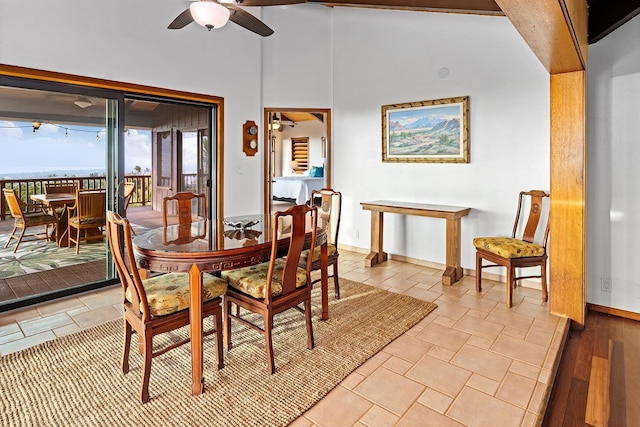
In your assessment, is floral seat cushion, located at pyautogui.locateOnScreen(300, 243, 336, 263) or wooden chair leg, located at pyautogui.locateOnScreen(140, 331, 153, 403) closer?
wooden chair leg, located at pyautogui.locateOnScreen(140, 331, 153, 403)

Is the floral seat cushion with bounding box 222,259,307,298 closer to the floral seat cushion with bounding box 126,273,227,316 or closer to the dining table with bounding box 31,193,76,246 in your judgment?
the floral seat cushion with bounding box 126,273,227,316

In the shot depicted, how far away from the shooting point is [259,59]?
4914 mm

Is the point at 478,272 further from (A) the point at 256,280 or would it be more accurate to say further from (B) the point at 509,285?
(A) the point at 256,280

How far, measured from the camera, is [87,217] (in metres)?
4.00

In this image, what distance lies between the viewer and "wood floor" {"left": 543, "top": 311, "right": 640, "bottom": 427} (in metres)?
1.98

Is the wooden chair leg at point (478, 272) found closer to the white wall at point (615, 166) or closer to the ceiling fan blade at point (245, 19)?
the white wall at point (615, 166)

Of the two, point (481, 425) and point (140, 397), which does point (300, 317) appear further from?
point (481, 425)

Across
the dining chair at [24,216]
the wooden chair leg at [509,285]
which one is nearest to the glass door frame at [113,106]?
the dining chair at [24,216]

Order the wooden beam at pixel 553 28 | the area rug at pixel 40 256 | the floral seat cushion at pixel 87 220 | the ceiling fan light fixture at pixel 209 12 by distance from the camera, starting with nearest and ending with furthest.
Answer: the wooden beam at pixel 553 28 < the ceiling fan light fixture at pixel 209 12 < the area rug at pixel 40 256 < the floral seat cushion at pixel 87 220

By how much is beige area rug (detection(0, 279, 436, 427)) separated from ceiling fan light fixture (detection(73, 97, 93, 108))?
2082 millimetres

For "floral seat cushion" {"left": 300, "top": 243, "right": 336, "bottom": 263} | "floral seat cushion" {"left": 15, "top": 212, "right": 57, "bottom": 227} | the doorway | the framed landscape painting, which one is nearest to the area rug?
"floral seat cushion" {"left": 15, "top": 212, "right": 57, "bottom": 227}

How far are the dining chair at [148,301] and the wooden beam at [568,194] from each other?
2625 mm

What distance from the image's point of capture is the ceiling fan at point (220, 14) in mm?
2438

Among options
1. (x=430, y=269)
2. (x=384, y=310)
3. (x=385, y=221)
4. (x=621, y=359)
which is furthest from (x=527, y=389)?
(x=385, y=221)
